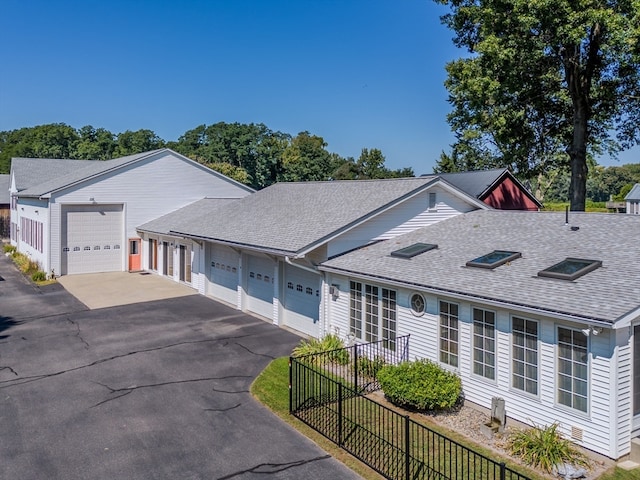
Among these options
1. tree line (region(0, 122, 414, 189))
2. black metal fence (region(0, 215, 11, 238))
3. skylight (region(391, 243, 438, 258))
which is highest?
tree line (region(0, 122, 414, 189))

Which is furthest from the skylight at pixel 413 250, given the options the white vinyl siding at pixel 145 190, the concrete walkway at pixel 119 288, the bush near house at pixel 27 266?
the bush near house at pixel 27 266

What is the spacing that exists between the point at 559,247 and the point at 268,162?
51616 millimetres

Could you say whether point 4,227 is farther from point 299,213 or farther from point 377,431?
point 377,431

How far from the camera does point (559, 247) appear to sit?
1205 centimetres

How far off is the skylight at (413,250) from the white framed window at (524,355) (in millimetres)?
4279

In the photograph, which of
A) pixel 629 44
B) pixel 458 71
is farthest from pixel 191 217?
pixel 629 44

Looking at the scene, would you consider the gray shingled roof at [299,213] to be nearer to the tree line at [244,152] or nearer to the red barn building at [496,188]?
the red barn building at [496,188]

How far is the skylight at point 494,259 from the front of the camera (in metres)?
11.7

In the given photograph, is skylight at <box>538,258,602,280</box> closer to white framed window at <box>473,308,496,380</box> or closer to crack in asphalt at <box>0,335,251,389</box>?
white framed window at <box>473,308,496,380</box>

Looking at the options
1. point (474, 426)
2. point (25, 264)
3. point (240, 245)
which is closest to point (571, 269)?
point (474, 426)

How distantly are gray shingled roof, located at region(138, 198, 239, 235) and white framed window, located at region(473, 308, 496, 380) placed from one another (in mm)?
16053

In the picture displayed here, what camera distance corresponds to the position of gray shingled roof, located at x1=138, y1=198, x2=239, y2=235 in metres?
25.3

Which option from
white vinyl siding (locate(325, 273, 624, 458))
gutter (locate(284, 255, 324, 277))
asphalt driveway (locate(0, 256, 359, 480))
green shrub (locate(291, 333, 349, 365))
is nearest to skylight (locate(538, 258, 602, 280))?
white vinyl siding (locate(325, 273, 624, 458))

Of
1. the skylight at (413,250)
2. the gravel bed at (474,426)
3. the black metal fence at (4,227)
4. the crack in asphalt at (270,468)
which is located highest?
the black metal fence at (4,227)
